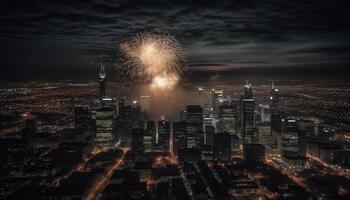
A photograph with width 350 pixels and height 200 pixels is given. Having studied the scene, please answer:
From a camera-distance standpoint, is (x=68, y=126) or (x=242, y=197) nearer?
(x=242, y=197)

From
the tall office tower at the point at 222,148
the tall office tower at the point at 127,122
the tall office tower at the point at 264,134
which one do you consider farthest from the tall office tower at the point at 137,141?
the tall office tower at the point at 264,134

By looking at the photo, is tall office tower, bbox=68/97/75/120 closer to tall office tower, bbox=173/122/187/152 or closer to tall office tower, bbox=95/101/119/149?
tall office tower, bbox=95/101/119/149

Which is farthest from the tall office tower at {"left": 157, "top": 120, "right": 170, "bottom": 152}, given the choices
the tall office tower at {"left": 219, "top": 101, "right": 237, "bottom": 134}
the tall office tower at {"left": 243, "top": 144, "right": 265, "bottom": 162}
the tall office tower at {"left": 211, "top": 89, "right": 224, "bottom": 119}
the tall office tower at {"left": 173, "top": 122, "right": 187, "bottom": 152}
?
the tall office tower at {"left": 211, "top": 89, "right": 224, "bottom": 119}

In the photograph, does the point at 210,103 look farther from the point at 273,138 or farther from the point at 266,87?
the point at 273,138

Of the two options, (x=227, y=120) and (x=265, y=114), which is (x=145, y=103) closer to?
(x=227, y=120)

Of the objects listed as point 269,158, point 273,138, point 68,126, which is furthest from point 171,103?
point 269,158
